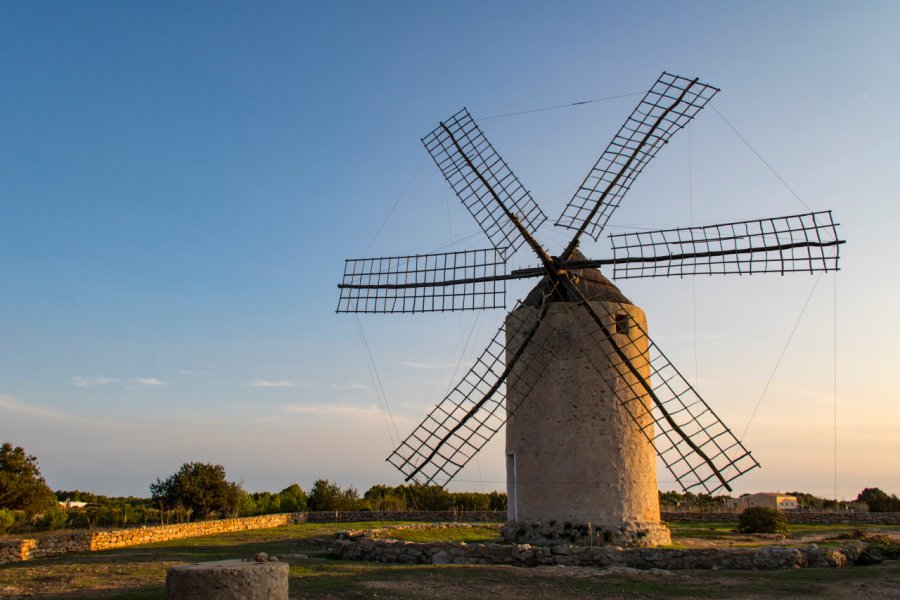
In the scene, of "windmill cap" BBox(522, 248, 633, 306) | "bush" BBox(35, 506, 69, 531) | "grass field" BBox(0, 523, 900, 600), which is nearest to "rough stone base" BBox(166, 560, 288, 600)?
"grass field" BBox(0, 523, 900, 600)

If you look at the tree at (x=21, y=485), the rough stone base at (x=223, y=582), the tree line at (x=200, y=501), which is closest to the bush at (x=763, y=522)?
the tree line at (x=200, y=501)

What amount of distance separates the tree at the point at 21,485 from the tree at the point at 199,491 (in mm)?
3297

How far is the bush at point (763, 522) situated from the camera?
16.6m

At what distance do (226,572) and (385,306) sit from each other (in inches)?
386

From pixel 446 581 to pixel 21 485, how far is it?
18.3 meters

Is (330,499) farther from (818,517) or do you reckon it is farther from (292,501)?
(818,517)

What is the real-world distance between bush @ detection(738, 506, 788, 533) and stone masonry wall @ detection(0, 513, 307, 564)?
524 inches

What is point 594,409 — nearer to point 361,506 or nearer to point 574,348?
point 574,348

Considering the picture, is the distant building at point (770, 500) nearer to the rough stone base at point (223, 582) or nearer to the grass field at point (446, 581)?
the grass field at point (446, 581)

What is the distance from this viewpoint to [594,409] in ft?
42.7

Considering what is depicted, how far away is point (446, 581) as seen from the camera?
362 inches

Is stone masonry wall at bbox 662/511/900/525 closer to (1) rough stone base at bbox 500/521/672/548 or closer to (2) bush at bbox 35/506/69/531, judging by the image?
(1) rough stone base at bbox 500/521/672/548

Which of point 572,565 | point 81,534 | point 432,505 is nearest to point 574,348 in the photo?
point 572,565

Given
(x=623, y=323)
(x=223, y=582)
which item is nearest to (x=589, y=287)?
(x=623, y=323)
